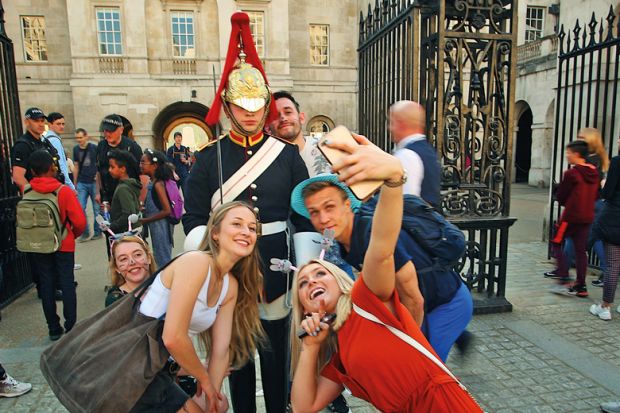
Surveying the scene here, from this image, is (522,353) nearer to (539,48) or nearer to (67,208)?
(67,208)

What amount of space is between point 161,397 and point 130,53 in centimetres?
1898

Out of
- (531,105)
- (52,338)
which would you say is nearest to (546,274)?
(52,338)

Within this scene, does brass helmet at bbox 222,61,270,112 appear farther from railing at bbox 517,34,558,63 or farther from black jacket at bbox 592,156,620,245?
railing at bbox 517,34,558,63

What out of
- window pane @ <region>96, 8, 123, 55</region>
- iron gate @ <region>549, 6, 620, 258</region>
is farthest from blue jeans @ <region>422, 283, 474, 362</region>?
window pane @ <region>96, 8, 123, 55</region>

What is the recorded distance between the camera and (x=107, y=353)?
183 cm

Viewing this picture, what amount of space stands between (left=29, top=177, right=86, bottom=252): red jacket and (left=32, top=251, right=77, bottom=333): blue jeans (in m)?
0.12

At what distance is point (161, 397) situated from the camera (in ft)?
6.52

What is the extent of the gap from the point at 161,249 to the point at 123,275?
210 cm

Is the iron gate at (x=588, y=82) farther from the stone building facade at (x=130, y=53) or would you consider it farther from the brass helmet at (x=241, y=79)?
the stone building facade at (x=130, y=53)

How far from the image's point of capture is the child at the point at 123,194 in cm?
453

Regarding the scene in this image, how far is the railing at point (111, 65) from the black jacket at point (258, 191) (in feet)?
60.3

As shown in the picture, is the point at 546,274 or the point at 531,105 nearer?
the point at 546,274

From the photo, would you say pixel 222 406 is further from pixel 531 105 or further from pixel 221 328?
pixel 531 105

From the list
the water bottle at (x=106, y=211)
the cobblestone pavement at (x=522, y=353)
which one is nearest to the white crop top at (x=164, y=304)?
the cobblestone pavement at (x=522, y=353)
